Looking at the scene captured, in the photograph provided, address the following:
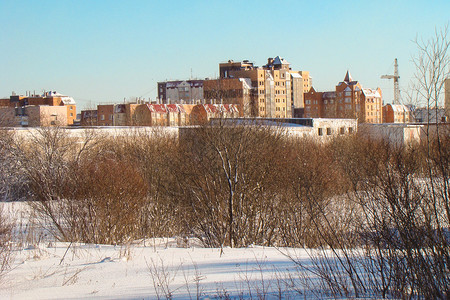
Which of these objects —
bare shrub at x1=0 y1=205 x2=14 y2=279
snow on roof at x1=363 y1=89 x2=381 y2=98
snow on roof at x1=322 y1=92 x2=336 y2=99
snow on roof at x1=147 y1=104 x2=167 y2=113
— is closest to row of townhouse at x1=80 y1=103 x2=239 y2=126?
snow on roof at x1=147 y1=104 x2=167 y2=113

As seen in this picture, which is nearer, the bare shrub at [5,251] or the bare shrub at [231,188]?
the bare shrub at [5,251]

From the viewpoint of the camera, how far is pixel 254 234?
1712cm

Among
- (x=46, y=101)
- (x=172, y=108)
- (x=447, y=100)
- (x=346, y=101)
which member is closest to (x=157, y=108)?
(x=172, y=108)

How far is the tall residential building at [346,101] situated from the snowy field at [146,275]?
92.6m

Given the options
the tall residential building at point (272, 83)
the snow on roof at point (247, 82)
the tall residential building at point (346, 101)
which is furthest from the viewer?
the tall residential building at point (272, 83)

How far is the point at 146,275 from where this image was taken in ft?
26.7

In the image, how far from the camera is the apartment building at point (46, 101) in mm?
102125

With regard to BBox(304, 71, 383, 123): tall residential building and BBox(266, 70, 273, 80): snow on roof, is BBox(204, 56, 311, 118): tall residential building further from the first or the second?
BBox(304, 71, 383, 123): tall residential building

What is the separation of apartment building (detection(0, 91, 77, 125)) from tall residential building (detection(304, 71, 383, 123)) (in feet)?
158

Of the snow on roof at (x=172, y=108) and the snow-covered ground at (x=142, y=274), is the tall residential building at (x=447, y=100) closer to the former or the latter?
the snow-covered ground at (x=142, y=274)

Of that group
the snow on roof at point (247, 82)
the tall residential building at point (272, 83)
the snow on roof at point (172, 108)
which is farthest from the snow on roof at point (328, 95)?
the snow on roof at point (172, 108)

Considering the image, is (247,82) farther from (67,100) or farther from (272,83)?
(67,100)

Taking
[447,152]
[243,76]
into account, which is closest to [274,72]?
[243,76]

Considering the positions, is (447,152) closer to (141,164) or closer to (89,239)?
(89,239)
